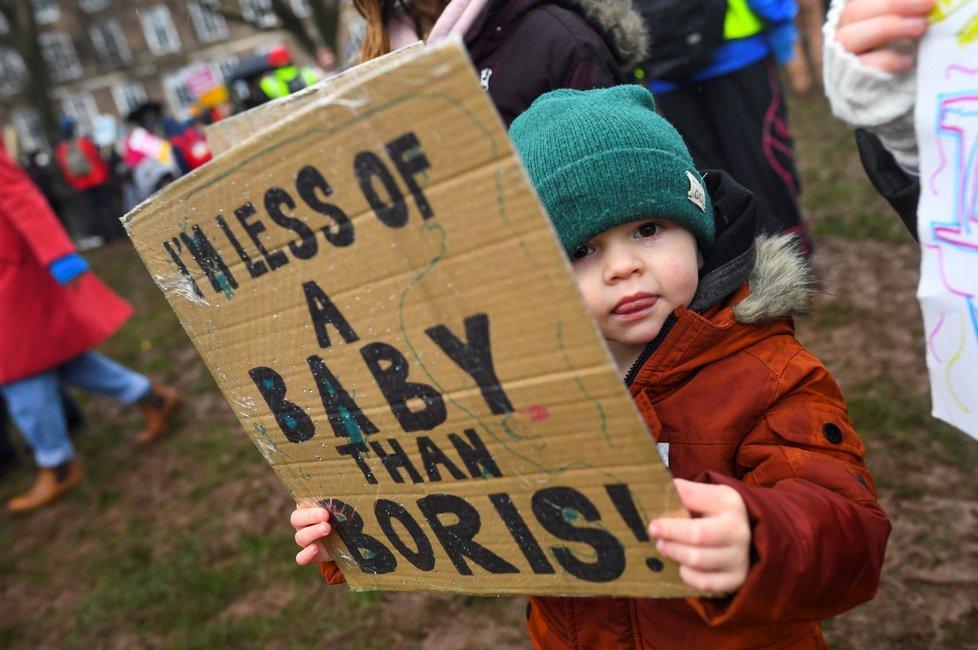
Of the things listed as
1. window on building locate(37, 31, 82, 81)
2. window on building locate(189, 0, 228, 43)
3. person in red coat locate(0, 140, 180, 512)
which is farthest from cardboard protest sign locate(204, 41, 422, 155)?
window on building locate(37, 31, 82, 81)

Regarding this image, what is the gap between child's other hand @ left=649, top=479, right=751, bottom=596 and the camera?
88cm

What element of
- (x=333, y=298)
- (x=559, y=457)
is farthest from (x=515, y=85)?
(x=559, y=457)

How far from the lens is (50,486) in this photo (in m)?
4.30

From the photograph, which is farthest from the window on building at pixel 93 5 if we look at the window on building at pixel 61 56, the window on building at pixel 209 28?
the window on building at pixel 209 28

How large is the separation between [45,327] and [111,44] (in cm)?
3627

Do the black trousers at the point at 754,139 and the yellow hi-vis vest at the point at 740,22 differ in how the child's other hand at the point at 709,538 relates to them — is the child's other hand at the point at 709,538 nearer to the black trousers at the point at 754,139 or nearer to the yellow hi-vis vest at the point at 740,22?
the black trousers at the point at 754,139

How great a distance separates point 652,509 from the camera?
90cm

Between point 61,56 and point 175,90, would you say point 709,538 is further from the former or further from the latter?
point 61,56

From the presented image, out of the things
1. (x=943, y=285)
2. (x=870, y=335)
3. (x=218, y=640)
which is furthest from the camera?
(x=870, y=335)

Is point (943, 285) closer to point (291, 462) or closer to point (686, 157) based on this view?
point (686, 157)

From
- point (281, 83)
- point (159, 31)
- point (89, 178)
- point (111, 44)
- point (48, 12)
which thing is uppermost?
point (48, 12)

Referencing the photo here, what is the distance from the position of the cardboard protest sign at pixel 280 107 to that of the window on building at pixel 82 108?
3940cm

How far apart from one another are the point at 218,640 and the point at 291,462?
187cm

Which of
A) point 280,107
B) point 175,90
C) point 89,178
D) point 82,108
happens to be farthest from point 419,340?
point 82,108
